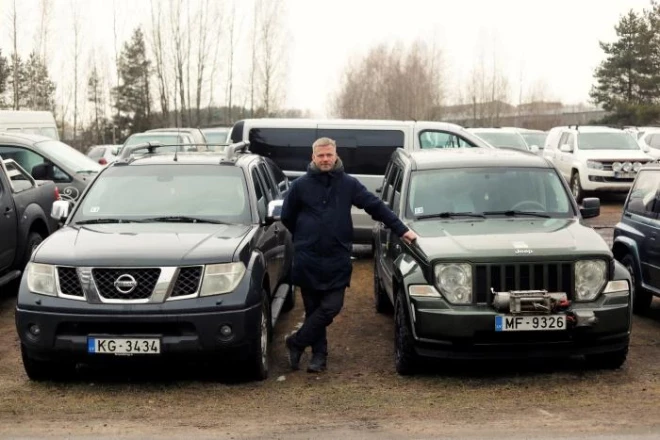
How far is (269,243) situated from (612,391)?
3105 mm

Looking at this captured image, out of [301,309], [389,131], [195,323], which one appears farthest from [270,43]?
[195,323]

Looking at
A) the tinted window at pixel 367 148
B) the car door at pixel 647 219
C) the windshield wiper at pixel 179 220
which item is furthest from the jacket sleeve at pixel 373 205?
the tinted window at pixel 367 148

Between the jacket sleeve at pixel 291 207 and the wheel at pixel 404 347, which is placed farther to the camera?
the jacket sleeve at pixel 291 207

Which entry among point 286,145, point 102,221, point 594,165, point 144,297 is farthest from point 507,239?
point 594,165

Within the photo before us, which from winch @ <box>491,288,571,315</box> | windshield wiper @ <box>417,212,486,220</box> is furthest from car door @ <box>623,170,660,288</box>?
winch @ <box>491,288,571,315</box>

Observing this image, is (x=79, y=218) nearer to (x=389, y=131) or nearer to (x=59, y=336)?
(x=59, y=336)

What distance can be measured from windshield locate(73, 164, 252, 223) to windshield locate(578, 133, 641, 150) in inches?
586

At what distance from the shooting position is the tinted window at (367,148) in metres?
13.1

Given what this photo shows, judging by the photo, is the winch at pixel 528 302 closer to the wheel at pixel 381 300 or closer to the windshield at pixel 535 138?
the wheel at pixel 381 300

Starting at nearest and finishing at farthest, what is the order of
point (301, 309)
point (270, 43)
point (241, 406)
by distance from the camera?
point (241, 406) < point (301, 309) < point (270, 43)

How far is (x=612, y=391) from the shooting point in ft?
19.7

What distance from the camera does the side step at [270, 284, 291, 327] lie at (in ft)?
23.5

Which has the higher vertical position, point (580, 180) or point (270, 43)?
point (270, 43)

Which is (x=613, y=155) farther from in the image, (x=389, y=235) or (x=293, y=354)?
(x=293, y=354)
